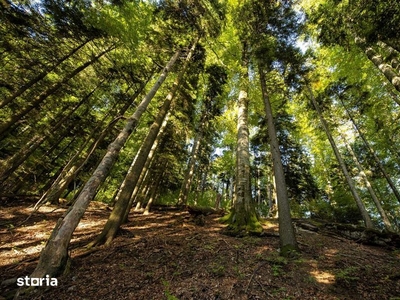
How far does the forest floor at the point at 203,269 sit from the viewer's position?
3.52 m

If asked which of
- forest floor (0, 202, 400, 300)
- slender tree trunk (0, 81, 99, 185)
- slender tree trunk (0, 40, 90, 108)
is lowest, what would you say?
forest floor (0, 202, 400, 300)

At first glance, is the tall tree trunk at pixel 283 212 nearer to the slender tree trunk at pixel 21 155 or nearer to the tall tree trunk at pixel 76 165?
the tall tree trunk at pixel 76 165

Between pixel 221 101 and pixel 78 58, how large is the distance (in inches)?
354

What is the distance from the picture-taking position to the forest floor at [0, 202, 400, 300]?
3.52 metres

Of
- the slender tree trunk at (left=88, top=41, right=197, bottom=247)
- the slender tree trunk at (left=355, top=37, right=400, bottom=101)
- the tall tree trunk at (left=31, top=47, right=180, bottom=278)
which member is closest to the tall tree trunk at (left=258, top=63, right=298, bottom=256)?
the slender tree trunk at (left=355, top=37, right=400, bottom=101)

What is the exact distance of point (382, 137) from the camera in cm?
1540

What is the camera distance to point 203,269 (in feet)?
14.4

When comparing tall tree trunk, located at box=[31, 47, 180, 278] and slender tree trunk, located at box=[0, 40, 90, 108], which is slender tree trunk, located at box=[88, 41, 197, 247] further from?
slender tree trunk, located at box=[0, 40, 90, 108]

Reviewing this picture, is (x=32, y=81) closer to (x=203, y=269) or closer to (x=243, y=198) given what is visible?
(x=203, y=269)

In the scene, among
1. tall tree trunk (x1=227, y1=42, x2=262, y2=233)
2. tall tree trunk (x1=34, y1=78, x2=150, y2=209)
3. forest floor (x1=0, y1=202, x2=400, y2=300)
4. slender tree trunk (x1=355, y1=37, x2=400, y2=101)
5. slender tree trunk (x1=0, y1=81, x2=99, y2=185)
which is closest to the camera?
forest floor (x1=0, y1=202, x2=400, y2=300)

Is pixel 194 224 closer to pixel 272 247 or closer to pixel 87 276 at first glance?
pixel 272 247

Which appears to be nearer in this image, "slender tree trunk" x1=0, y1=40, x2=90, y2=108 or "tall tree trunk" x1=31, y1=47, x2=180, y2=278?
"tall tree trunk" x1=31, y1=47, x2=180, y2=278

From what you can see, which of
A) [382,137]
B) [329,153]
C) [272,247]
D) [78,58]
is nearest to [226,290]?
[272,247]

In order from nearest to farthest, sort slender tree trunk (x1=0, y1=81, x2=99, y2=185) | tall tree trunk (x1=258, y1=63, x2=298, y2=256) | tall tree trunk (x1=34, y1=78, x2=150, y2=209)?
tall tree trunk (x1=34, y1=78, x2=150, y2=209), tall tree trunk (x1=258, y1=63, x2=298, y2=256), slender tree trunk (x1=0, y1=81, x2=99, y2=185)
